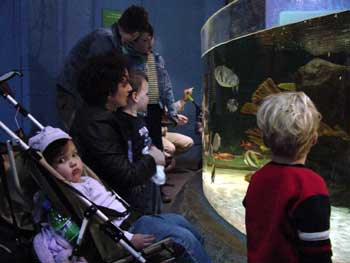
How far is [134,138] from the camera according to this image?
281 cm

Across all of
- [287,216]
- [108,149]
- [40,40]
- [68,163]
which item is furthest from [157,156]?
[40,40]

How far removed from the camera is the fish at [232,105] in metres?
3.97

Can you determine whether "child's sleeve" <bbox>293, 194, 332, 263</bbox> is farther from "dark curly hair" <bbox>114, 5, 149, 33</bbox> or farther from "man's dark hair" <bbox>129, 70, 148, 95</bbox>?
"dark curly hair" <bbox>114, 5, 149, 33</bbox>

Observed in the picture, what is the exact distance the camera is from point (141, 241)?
7.97ft

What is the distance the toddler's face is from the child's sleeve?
1.33 m

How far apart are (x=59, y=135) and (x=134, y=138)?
417mm

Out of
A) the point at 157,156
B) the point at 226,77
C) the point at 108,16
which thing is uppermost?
the point at 108,16

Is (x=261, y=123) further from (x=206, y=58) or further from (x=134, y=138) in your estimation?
(x=206, y=58)

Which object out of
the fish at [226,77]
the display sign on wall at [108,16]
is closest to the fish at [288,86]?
the fish at [226,77]

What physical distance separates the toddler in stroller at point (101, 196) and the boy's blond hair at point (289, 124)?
0.92 meters

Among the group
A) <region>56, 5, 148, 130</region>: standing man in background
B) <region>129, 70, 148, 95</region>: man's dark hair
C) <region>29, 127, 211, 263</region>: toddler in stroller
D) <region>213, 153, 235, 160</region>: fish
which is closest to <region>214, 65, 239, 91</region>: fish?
<region>213, 153, 235, 160</region>: fish

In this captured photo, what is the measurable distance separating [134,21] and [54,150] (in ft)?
5.16

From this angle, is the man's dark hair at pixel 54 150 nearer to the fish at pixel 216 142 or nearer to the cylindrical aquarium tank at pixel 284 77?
the cylindrical aquarium tank at pixel 284 77

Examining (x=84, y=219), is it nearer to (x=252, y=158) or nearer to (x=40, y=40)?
(x=252, y=158)
